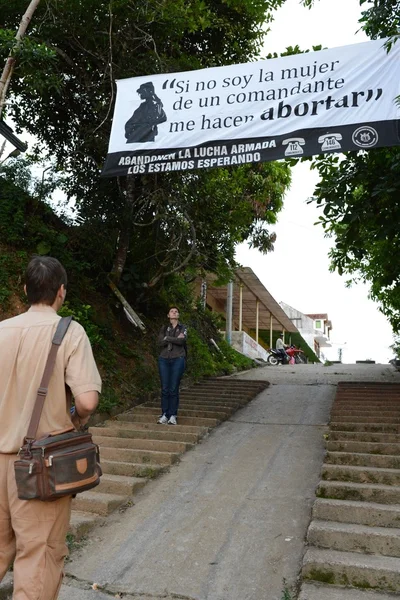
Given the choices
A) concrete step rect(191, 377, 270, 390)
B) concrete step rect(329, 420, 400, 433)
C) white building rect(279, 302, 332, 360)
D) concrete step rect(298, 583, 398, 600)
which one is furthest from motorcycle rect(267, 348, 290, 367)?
white building rect(279, 302, 332, 360)

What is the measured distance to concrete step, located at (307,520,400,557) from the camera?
157 inches

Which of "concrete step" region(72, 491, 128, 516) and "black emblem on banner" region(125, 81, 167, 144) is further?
"black emblem on banner" region(125, 81, 167, 144)

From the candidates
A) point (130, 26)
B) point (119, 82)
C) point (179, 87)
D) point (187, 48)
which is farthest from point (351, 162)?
point (187, 48)

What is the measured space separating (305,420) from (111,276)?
171 inches

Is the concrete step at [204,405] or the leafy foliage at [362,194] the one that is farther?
the concrete step at [204,405]

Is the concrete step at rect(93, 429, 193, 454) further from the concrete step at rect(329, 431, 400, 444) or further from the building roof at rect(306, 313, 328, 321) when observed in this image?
the building roof at rect(306, 313, 328, 321)

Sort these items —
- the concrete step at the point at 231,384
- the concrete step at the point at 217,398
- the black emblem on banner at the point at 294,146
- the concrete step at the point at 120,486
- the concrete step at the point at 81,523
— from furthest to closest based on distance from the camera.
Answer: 1. the concrete step at the point at 231,384
2. the concrete step at the point at 217,398
3. the black emblem on banner at the point at 294,146
4. the concrete step at the point at 120,486
5. the concrete step at the point at 81,523

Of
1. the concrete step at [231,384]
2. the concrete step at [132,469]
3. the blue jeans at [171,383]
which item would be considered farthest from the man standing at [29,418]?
the concrete step at [231,384]

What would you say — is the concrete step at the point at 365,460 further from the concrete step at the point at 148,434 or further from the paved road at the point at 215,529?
the concrete step at the point at 148,434

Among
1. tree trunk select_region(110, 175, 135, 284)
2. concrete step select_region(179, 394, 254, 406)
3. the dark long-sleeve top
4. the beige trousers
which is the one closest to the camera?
the beige trousers

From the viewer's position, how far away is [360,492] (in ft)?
15.7

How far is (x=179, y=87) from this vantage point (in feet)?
23.8

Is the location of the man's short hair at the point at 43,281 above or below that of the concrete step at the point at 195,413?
above

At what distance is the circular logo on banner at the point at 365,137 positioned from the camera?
6.27m
